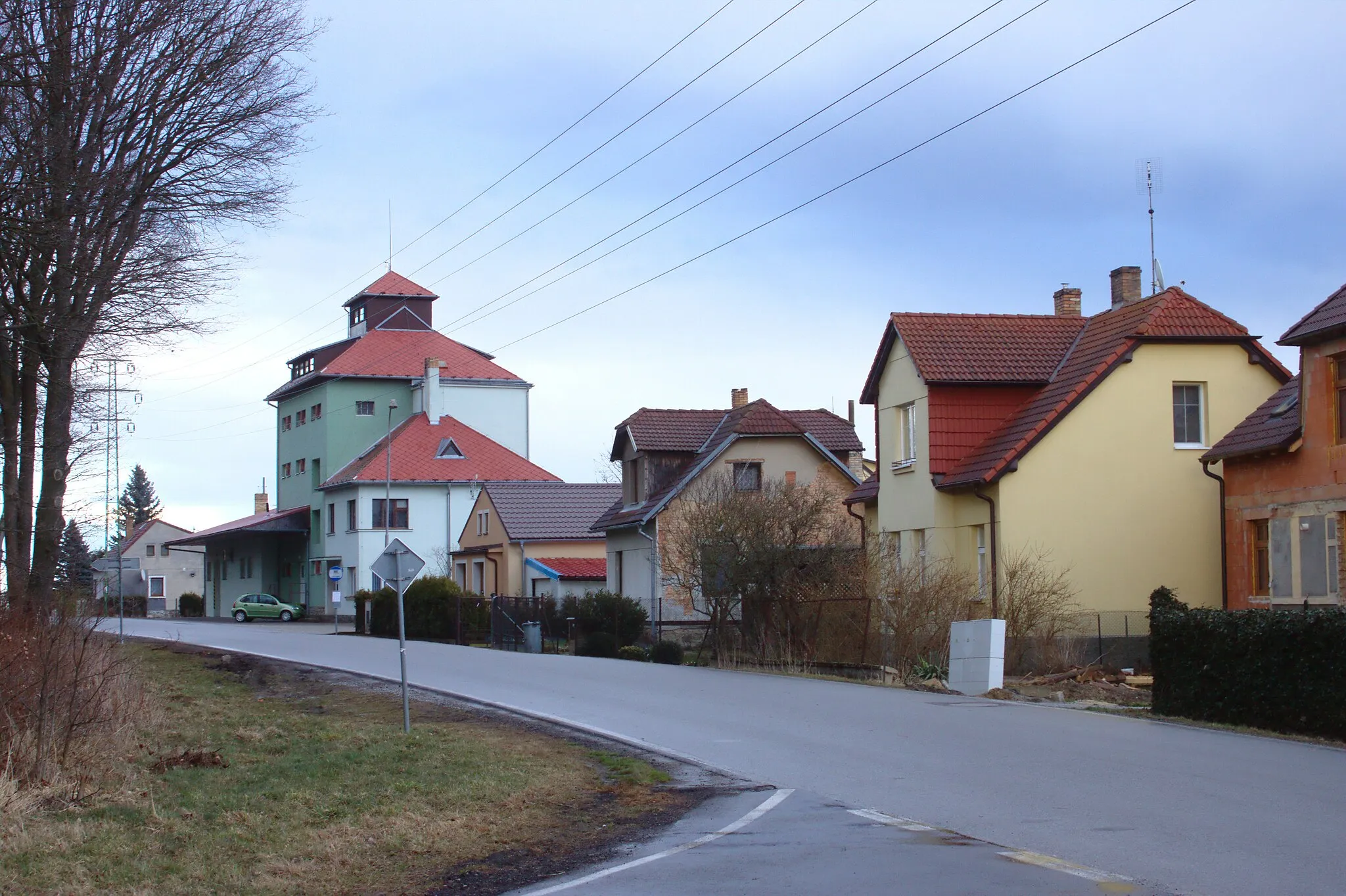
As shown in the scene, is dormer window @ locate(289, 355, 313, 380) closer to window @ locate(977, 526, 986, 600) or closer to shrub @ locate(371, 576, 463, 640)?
shrub @ locate(371, 576, 463, 640)

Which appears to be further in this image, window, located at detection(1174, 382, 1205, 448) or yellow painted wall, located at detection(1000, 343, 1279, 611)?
window, located at detection(1174, 382, 1205, 448)

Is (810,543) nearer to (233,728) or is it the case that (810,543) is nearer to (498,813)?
(233,728)

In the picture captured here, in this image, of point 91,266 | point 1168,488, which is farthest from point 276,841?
point 1168,488

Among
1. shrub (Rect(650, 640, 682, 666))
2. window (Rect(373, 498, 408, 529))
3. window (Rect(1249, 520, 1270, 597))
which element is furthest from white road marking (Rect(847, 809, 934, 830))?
window (Rect(373, 498, 408, 529))

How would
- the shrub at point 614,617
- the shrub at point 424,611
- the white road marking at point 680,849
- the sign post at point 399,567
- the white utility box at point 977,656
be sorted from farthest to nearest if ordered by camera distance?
the shrub at point 424,611, the shrub at point 614,617, the white utility box at point 977,656, the sign post at point 399,567, the white road marking at point 680,849

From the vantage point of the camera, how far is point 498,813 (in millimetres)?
11383

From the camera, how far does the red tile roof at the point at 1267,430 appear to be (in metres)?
26.3

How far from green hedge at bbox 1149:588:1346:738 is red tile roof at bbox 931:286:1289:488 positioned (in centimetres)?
1095

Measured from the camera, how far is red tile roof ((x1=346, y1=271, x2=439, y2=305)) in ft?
283

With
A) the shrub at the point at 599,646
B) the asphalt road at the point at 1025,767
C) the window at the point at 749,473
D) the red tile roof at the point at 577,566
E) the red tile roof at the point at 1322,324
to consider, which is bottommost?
the shrub at the point at 599,646

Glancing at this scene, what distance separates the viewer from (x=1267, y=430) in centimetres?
2709

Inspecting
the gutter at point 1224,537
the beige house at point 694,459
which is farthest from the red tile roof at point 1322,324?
the beige house at point 694,459

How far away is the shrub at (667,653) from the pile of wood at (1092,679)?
427 inches

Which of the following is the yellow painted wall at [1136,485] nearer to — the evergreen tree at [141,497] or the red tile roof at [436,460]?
the red tile roof at [436,460]
